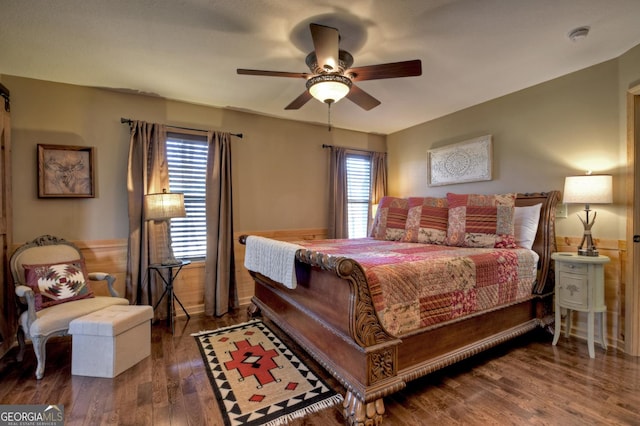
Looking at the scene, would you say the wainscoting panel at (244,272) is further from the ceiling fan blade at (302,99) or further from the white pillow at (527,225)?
the ceiling fan blade at (302,99)

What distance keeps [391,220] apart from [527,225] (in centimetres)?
143

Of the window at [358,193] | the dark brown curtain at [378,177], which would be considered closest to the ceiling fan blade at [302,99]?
the window at [358,193]

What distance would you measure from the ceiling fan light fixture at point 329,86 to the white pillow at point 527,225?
2229mm

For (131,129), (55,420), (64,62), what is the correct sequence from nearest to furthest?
(55,420) → (64,62) → (131,129)

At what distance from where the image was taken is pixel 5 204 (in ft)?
8.54

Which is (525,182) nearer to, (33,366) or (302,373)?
(302,373)

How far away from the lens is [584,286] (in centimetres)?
246

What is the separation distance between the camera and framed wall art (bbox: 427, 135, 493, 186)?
3.61 meters

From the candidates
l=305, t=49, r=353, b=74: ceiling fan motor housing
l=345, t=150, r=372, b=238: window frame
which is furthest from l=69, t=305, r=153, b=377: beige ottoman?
l=345, t=150, r=372, b=238: window frame

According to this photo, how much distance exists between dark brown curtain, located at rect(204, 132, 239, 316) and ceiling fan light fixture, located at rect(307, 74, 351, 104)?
72.4 inches

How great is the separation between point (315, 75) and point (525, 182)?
106 inches

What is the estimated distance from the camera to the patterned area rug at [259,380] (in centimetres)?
179

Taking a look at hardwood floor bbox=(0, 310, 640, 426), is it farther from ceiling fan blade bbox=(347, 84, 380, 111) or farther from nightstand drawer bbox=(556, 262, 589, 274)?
ceiling fan blade bbox=(347, 84, 380, 111)

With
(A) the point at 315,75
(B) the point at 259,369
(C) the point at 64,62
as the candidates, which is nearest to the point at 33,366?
(B) the point at 259,369
